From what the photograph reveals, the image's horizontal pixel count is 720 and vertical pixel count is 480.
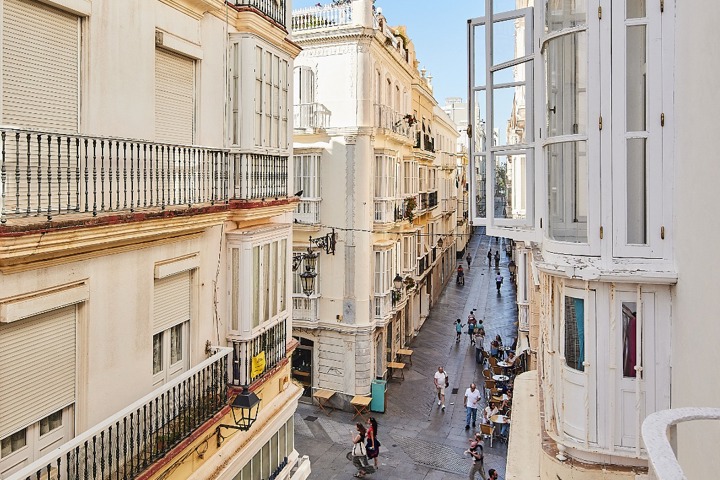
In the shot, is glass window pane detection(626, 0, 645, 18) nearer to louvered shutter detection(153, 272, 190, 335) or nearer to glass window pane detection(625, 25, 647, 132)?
glass window pane detection(625, 25, 647, 132)

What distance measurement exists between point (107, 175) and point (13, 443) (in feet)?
9.81

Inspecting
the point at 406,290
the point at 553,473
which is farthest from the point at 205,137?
the point at 406,290

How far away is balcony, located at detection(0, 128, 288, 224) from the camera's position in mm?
5426

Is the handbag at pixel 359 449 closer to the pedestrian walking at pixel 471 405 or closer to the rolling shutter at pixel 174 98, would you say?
the pedestrian walking at pixel 471 405

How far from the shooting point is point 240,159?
30.6 feet

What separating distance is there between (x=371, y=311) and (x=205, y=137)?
15707 mm

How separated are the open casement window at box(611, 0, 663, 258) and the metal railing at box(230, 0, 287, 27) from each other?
6.13 metres

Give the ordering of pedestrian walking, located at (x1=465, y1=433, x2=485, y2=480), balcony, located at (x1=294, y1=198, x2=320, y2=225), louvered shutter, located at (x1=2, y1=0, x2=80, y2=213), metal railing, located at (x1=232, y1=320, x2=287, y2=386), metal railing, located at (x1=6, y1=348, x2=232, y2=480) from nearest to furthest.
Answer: louvered shutter, located at (x1=2, y1=0, x2=80, y2=213), metal railing, located at (x1=6, y1=348, x2=232, y2=480), metal railing, located at (x1=232, y1=320, x2=287, y2=386), pedestrian walking, located at (x1=465, y1=433, x2=485, y2=480), balcony, located at (x1=294, y1=198, x2=320, y2=225)

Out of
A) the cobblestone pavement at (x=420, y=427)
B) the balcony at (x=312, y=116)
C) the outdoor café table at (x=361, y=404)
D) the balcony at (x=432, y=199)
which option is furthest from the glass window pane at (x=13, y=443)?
the balcony at (x=432, y=199)

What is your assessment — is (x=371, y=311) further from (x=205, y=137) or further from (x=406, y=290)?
(x=205, y=137)

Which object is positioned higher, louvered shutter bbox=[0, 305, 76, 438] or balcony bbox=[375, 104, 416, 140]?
balcony bbox=[375, 104, 416, 140]

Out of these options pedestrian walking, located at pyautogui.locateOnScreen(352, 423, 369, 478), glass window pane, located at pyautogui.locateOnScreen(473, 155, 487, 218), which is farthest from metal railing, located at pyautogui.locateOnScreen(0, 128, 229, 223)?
pedestrian walking, located at pyautogui.locateOnScreen(352, 423, 369, 478)

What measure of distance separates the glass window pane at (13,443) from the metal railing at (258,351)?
3.57 m

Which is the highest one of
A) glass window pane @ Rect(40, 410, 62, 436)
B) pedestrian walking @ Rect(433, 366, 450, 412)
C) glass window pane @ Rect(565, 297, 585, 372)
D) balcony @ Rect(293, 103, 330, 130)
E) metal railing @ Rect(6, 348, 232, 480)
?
balcony @ Rect(293, 103, 330, 130)
